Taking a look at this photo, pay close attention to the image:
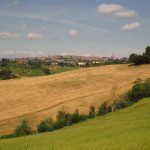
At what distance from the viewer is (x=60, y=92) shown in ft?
302

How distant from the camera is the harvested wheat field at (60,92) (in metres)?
73.6

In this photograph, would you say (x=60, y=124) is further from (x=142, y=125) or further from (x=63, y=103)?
(x=142, y=125)

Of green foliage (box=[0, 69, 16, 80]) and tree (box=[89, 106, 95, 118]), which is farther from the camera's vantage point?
green foliage (box=[0, 69, 16, 80])

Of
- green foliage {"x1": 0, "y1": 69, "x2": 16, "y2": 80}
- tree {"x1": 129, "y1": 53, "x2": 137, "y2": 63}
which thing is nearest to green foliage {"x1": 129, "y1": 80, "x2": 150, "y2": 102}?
tree {"x1": 129, "y1": 53, "x2": 137, "y2": 63}

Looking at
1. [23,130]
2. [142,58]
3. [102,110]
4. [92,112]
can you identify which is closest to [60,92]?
Answer: [92,112]

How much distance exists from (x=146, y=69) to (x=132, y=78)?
9.81 meters

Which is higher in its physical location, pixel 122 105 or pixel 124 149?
pixel 124 149

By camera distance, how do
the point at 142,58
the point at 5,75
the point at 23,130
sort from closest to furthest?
the point at 23,130 < the point at 142,58 < the point at 5,75

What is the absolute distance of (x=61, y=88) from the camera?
9631 centimetres

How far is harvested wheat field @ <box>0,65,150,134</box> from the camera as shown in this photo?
73562 mm

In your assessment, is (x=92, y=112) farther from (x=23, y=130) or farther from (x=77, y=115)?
(x=23, y=130)

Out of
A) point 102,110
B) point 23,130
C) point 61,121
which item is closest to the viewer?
point 23,130

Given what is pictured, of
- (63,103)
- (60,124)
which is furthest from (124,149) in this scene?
(63,103)

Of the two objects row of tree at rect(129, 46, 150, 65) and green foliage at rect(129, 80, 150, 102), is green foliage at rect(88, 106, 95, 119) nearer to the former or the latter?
green foliage at rect(129, 80, 150, 102)
